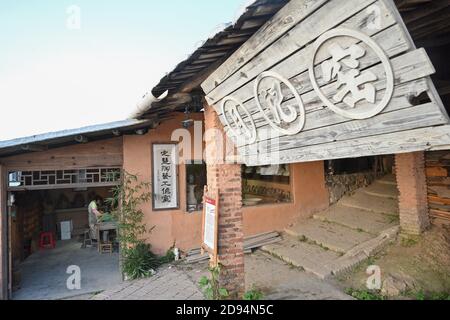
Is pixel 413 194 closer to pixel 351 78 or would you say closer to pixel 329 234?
pixel 329 234

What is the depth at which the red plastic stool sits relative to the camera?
1069cm

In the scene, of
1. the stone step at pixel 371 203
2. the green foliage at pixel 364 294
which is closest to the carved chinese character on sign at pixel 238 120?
the green foliage at pixel 364 294

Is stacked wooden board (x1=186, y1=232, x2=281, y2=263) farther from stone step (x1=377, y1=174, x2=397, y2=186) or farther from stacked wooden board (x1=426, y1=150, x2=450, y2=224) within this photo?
stone step (x1=377, y1=174, x2=397, y2=186)

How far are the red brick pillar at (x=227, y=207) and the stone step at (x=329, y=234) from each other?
10.7ft

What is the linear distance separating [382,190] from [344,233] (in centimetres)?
268

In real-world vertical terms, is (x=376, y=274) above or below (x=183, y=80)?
below

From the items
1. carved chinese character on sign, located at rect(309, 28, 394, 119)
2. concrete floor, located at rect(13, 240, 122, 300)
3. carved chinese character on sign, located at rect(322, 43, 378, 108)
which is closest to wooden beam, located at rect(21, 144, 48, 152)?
concrete floor, located at rect(13, 240, 122, 300)

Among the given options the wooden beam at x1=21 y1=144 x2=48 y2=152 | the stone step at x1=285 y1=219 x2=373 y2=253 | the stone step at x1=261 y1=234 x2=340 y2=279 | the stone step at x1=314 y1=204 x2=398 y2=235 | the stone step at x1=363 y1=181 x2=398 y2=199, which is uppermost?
the wooden beam at x1=21 y1=144 x2=48 y2=152

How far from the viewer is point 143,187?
750 centimetres

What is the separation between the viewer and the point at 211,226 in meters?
4.40

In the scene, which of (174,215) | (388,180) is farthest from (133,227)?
(388,180)

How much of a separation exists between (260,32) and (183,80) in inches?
66.6

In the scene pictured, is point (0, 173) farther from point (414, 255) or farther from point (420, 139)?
point (414, 255)
